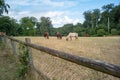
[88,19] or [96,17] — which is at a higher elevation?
[96,17]

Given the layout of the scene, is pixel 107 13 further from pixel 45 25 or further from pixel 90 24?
pixel 45 25

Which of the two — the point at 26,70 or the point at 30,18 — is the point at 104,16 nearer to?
the point at 30,18

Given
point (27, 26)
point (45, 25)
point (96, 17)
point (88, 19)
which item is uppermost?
point (96, 17)

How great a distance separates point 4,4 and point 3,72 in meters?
13.9

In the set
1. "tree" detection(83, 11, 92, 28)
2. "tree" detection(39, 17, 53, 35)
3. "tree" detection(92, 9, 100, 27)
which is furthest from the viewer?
"tree" detection(39, 17, 53, 35)

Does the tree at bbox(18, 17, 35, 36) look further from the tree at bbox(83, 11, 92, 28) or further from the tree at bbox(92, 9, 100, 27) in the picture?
the tree at bbox(92, 9, 100, 27)

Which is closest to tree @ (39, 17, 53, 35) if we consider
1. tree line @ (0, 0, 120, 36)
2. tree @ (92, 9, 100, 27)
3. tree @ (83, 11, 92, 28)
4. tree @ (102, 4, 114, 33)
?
tree line @ (0, 0, 120, 36)

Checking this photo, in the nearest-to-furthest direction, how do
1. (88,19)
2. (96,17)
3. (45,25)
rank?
(96,17) → (88,19) → (45,25)

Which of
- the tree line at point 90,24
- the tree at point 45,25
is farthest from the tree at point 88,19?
the tree at point 45,25

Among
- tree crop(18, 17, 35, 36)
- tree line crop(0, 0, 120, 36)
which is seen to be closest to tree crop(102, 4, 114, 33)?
tree line crop(0, 0, 120, 36)

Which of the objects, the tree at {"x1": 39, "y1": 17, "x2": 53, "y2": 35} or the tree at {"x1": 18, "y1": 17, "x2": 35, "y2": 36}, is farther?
the tree at {"x1": 39, "y1": 17, "x2": 53, "y2": 35}

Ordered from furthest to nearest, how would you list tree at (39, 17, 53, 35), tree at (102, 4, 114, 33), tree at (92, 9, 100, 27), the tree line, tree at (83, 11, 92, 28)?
tree at (39, 17, 53, 35), tree at (83, 11, 92, 28), tree at (92, 9, 100, 27), tree at (102, 4, 114, 33), the tree line

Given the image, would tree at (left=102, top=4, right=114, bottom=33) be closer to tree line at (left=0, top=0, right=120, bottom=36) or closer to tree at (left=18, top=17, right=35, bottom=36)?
tree line at (left=0, top=0, right=120, bottom=36)

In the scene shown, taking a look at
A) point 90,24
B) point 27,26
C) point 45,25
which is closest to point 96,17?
point 90,24
